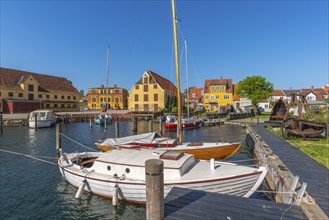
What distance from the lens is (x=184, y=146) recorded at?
15711mm

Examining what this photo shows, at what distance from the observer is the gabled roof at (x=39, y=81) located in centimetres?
6122

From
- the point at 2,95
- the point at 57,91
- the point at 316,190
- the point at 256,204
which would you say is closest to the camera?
the point at 256,204

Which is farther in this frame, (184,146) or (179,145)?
(179,145)

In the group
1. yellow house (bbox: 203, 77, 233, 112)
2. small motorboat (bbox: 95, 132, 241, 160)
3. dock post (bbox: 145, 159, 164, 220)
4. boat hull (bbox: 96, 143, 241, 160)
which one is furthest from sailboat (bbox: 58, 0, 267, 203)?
yellow house (bbox: 203, 77, 233, 112)

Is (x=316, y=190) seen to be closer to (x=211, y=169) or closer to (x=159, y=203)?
(x=211, y=169)

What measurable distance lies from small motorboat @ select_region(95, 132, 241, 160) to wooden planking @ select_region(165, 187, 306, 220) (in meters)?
8.21

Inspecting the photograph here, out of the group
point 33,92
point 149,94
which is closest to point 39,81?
point 33,92

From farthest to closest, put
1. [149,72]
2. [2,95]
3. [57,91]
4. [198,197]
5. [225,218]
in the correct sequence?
[57,91], [149,72], [2,95], [198,197], [225,218]

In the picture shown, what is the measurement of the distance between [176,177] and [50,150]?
58.9 feet

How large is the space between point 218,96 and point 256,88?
1303 centimetres

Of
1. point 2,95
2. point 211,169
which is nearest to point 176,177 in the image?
point 211,169

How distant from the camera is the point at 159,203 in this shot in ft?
18.0

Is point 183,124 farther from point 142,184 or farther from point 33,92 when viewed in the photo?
point 33,92

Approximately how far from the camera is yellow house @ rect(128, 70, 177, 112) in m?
64.0
